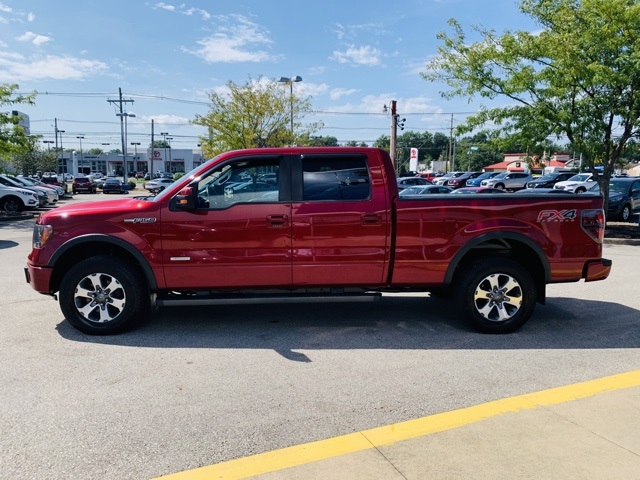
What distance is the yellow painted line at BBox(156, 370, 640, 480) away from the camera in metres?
2.87

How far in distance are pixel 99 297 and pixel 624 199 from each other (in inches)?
714

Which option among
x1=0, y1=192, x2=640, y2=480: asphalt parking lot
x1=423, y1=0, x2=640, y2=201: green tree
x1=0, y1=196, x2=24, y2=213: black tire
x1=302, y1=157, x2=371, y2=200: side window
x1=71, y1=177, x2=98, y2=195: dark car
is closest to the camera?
x1=0, y1=192, x2=640, y2=480: asphalt parking lot

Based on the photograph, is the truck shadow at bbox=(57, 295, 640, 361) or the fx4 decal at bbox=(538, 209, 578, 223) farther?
the fx4 decal at bbox=(538, 209, 578, 223)

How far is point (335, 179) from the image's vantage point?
5.31 metres

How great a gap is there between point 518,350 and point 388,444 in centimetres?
234

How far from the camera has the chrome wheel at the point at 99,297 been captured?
5168 mm

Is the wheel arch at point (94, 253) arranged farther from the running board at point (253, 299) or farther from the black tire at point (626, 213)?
the black tire at point (626, 213)

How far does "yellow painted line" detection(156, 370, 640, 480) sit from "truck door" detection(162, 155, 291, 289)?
227 cm

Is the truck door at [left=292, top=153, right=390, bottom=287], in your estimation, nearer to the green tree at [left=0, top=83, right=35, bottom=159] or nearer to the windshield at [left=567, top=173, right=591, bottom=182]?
the green tree at [left=0, top=83, right=35, bottom=159]

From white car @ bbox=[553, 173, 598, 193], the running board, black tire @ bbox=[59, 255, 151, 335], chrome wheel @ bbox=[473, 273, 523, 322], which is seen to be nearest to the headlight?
black tire @ bbox=[59, 255, 151, 335]

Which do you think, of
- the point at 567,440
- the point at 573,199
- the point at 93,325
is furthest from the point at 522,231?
the point at 93,325

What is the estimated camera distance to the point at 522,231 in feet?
17.4

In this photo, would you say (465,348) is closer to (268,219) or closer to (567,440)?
(567,440)

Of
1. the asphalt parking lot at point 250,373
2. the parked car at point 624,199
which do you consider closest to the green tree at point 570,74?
the parked car at point 624,199
